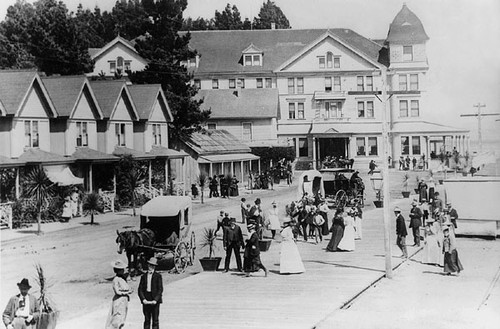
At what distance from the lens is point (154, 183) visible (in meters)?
38.3

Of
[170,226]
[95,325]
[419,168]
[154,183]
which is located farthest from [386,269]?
[419,168]

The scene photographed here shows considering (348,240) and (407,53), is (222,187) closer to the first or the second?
(348,240)

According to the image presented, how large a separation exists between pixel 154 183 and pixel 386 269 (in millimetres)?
23366

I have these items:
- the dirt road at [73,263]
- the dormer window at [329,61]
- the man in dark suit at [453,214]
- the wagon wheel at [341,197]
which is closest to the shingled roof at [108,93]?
the dirt road at [73,263]

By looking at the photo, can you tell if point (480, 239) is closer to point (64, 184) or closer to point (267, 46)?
point (64, 184)

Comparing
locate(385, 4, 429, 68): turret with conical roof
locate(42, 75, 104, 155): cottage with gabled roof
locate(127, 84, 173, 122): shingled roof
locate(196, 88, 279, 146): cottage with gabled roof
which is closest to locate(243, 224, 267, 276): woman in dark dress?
locate(42, 75, 104, 155): cottage with gabled roof

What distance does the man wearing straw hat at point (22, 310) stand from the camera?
35.4 ft

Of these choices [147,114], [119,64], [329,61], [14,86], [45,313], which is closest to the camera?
[45,313]

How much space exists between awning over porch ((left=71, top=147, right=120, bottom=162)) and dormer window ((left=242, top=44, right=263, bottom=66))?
32.3m

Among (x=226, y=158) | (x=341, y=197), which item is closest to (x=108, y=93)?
(x=226, y=158)

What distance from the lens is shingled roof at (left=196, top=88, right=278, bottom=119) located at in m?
58.5

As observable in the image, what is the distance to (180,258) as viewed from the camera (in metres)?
18.6

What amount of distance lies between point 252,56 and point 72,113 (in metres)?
33.9

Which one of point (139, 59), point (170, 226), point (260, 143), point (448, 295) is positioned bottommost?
point (448, 295)
